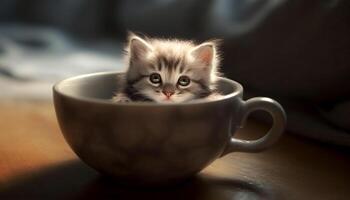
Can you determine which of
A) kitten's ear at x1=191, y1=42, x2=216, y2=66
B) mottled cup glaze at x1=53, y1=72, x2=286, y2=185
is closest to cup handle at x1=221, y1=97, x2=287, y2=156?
mottled cup glaze at x1=53, y1=72, x2=286, y2=185

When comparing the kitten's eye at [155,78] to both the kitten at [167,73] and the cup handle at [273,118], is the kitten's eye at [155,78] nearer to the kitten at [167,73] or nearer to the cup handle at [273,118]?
the kitten at [167,73]

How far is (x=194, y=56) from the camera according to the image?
0.66m

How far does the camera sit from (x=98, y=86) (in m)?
0.65

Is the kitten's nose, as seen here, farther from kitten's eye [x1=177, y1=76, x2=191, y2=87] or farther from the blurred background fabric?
the blurred background fabric

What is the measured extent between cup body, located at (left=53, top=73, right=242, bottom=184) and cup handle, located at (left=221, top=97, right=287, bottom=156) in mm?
21

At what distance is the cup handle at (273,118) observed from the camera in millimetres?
560

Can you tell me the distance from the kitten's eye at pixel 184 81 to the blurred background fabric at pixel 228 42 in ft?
0.64

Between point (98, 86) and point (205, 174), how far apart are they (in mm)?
168

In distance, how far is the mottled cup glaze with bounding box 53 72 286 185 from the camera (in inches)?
19.1

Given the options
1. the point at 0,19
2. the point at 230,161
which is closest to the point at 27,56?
the point at 0,19

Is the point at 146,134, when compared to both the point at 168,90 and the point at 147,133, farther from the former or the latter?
the point at 168,90

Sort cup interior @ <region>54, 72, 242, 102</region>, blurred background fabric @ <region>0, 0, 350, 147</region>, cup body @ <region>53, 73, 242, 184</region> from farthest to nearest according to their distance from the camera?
blurred background fabric @ <region>0, 0, 350, 147</region>, cup interior @ <region>54, 72, 242, 102</region>, cup body @ <region>53, 73, 242, 184</region>

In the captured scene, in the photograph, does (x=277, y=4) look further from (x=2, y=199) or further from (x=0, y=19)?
(x=0, y=19)

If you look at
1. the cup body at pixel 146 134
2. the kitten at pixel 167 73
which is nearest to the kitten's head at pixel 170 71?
the kitten at pixel 167 73
